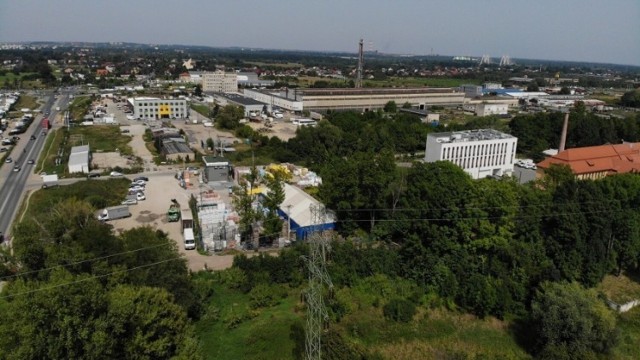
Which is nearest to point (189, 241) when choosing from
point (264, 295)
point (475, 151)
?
point (264, 295)

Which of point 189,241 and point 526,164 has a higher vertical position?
point 526,164

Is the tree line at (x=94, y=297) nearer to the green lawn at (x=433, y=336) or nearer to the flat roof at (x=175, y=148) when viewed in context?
the green lawn at (x=433, y=336)

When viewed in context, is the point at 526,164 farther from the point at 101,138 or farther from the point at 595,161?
the point at 101,138

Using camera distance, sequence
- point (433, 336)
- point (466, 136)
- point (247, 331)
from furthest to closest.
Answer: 1. point (466, 136)
2. point (433, 336)
3. point (247, 331)

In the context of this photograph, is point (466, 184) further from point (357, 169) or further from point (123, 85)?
point (123, 85)

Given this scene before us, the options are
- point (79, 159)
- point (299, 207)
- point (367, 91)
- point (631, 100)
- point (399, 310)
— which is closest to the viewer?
point (399, 310)

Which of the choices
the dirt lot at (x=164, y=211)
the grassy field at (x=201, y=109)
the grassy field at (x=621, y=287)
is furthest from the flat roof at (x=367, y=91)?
the grassy field at (x=621, y=287)

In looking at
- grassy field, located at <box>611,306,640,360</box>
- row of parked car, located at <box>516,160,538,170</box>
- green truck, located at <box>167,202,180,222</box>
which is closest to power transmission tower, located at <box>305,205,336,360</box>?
grassy field, located at <box>611,306,640,360</box>
